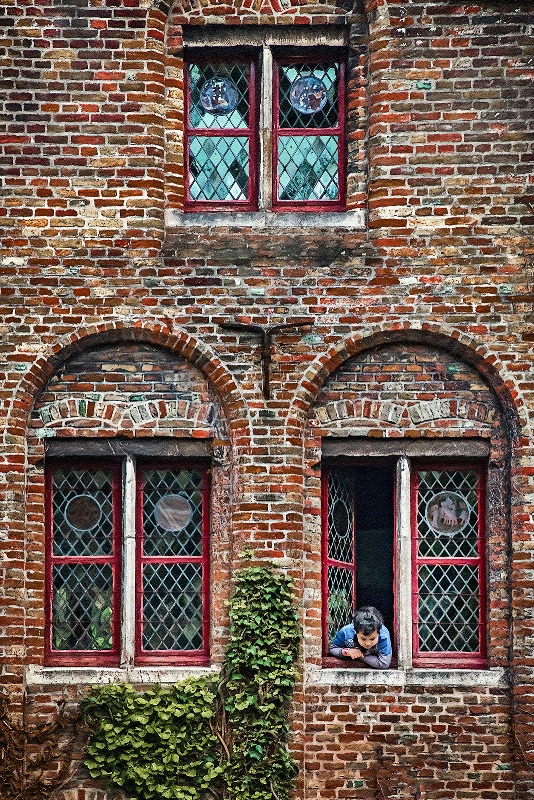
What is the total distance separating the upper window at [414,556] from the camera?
33.6ft

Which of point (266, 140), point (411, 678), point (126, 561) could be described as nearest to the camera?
point (411, 678)

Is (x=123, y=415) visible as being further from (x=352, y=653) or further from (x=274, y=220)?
(x=352, y=653)

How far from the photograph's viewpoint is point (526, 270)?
10.2 meters

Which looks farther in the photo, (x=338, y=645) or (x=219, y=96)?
(x=219, y=96)

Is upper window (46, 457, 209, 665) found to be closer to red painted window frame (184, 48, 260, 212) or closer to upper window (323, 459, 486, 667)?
upper window (323, 459, 486, 667)

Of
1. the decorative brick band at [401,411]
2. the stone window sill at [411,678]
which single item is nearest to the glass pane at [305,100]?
the decorative brick band at [401,411]

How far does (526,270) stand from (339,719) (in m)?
4.08

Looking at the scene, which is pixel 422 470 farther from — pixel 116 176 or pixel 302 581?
pixel 116 176

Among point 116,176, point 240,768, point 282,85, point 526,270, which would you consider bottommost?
point 240,768

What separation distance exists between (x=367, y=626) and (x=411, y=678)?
56cm

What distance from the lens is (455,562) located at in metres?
10.3

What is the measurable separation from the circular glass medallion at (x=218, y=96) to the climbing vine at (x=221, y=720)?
13.2ft

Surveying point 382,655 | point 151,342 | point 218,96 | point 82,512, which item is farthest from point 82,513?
point 218,96

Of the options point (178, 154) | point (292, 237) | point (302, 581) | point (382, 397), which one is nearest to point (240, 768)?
point (302, 581)
